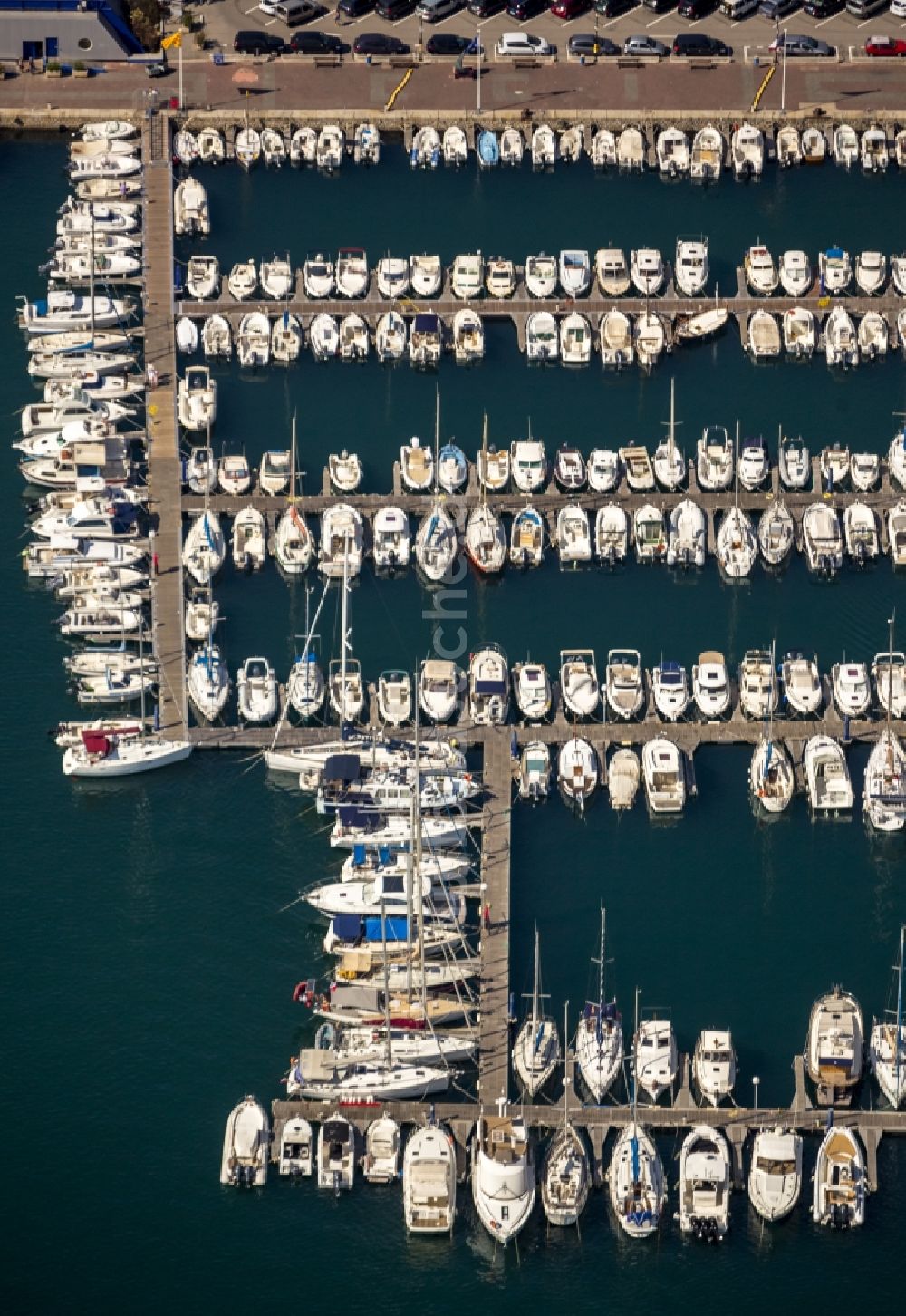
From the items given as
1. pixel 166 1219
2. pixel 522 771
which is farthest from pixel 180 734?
pixel 166 1219

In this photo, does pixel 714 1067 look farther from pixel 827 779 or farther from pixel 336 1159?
pixel 827 779

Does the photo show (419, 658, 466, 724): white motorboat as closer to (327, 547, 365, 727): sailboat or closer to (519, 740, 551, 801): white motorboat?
(327, 547, 365, 727): sailboat

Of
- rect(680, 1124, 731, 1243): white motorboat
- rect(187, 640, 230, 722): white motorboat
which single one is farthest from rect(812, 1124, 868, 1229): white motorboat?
rect(187, 640, 230, 722): white motorboat

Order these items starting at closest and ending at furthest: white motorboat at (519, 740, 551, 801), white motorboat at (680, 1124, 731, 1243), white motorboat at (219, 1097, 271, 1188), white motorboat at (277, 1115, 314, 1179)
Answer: white motorboat at (680, 1124, 731, 1243), white motorboat at (277, 1115, 314, 1179), white motorboat at (219, 1097, 271, 1188), white motorboat at (519, 740, 551, 801)

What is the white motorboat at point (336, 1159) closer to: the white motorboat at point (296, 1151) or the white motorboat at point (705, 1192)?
the white motorboat at point (296, 1151)

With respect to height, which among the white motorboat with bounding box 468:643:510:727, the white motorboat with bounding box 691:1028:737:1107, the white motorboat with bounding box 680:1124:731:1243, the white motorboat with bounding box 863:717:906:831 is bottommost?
the white motorboat with bounding box 680:1124:731:1243
